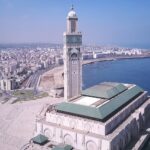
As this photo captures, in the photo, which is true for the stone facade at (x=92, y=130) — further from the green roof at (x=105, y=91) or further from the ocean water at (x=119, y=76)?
the ocean water at (x=119, y=76)

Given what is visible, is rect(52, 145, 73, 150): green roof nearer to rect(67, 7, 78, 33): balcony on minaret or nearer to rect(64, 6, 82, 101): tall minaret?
rect(64, 6, 82, 101): tall minaret

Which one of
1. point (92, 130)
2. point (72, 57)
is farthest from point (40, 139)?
point (72, 57)

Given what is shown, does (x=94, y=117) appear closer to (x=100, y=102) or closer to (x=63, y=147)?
(x=100, y=102)

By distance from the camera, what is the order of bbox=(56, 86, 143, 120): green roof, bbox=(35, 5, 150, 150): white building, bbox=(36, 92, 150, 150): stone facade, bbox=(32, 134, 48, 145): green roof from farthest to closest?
bbox=(32, 134, 48, 145): green roof < bbox=(56, 86, 143, 120): green roof < bbox=(35, 5, 150, 150): white building < bbox=(36, 92, 150, 150): stone facade

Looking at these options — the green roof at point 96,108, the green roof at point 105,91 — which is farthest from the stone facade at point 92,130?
the green roof at point 105,91

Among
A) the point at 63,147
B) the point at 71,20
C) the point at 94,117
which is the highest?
the point at 71,20

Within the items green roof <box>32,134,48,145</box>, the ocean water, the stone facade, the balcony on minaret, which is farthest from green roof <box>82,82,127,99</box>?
the ocean water

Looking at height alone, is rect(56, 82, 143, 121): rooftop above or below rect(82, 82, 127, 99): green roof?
below

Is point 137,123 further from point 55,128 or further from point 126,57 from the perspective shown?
point 126,57

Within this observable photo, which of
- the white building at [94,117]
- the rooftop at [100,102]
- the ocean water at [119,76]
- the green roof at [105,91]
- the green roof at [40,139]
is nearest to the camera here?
the white building at [94,117]

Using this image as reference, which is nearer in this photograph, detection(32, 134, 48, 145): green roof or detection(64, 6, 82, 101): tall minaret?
detection(32, 134, 48, 145): green roof
